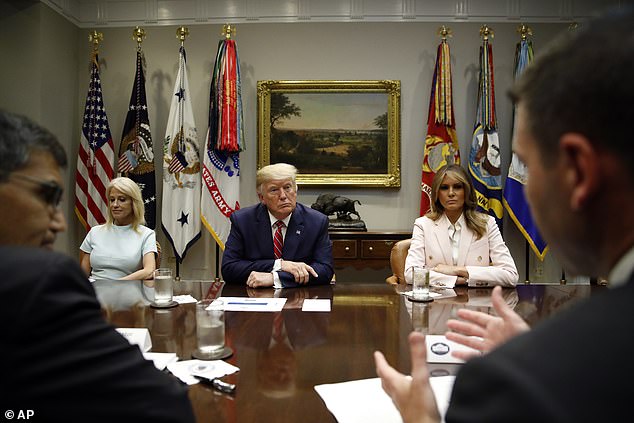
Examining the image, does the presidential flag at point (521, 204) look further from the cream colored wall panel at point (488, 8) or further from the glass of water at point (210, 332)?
the glass of water at point (210, 332)

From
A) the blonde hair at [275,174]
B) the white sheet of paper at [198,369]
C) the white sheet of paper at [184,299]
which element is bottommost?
the white sheet of paper at [184,299]

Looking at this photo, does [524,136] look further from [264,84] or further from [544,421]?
[264,84]

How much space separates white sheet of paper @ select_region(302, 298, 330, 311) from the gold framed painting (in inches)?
131

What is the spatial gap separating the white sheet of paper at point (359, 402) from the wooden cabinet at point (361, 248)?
3.69 m

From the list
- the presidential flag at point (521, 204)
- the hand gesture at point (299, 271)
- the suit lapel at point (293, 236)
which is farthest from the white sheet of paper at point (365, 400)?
the presidential flag at point (521, 204)

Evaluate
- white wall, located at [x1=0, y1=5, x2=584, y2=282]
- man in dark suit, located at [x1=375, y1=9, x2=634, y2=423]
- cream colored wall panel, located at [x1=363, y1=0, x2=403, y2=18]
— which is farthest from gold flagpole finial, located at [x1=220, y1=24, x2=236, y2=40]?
man in dark suit, located at [x1=375, y1=9, x2=634, y2=423]

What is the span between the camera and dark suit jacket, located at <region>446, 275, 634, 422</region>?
18.2 inches

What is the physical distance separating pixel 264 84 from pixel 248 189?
1229mm

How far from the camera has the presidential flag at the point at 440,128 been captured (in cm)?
516

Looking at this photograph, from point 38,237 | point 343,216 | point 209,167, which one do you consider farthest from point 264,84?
point 38,237

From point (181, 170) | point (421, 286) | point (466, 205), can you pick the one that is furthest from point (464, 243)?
point (181, 170)

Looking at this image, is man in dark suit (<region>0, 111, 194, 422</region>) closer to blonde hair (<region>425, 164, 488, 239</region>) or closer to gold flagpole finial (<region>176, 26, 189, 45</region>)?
blonde hair (<region>425, 164, 488, 239</region>)

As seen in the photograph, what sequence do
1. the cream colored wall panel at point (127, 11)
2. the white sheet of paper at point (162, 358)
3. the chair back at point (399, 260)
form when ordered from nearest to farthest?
the white sheet of paper at point (162, 358)
the chair back at point (399, 260)
the cream colored wall panel at point (127, 11)

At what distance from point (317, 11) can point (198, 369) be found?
4989 mm
